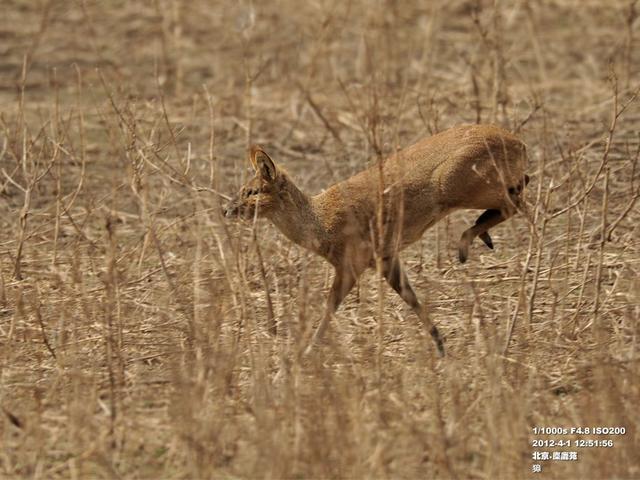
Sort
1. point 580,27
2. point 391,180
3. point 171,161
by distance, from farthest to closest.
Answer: point 580,27 → point 171,161 → point 391,180

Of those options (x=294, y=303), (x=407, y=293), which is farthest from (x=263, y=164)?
(x=407, y=293)

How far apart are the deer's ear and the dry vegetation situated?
0.97 feet

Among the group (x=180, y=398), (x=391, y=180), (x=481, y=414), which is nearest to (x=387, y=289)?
(x=391, y=180)

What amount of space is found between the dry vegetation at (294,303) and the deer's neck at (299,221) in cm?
25

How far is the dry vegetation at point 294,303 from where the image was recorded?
19.0 feet

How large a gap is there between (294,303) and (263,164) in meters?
0.88

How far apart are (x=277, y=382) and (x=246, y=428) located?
0.62 m

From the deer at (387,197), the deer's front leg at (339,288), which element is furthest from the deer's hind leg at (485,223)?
the deer's front leg at (339,288)

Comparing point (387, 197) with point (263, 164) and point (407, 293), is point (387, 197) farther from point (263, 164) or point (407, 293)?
point (263, 164)

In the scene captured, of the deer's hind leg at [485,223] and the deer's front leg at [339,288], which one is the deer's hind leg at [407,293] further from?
the deer's hind leg at [485,223]

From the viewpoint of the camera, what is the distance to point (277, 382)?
669cm

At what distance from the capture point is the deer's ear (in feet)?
24.6

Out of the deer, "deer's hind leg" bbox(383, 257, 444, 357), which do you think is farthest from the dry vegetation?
the deer

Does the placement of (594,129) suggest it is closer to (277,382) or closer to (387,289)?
(387,289)
